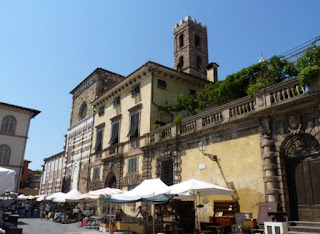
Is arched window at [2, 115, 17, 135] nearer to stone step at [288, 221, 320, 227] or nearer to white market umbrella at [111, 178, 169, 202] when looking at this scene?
white market umbrella at [111, 178, 169, 202]

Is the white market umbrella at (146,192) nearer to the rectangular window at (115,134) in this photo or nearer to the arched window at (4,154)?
the rectangular window at (115,134)

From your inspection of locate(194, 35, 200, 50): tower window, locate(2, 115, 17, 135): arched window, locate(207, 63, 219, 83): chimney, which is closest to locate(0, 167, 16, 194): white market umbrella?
locate(207, 63, 219, 83): chimney

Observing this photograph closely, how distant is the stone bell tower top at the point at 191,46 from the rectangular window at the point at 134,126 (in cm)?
1756

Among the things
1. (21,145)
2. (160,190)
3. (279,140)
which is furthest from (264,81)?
(21,145)

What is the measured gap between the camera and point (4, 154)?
28828 mm

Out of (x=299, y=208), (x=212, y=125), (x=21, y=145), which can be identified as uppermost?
(x=21, y=145)

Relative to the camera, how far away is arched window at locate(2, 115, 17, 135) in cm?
2961

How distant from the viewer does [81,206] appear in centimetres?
2523

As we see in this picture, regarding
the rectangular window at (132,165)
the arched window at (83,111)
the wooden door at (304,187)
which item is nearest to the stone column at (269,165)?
the wooden door at (304,187)

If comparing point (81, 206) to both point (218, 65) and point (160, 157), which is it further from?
point (218, 65)

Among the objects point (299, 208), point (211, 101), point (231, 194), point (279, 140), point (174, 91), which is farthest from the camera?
point (174, 91)

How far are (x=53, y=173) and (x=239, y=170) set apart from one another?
1218 inches

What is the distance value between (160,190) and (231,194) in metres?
2.91

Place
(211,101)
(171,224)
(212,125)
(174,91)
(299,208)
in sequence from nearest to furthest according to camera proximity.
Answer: (299,208) → (171,224) → (212,125) → (211,101) → (174,91)
